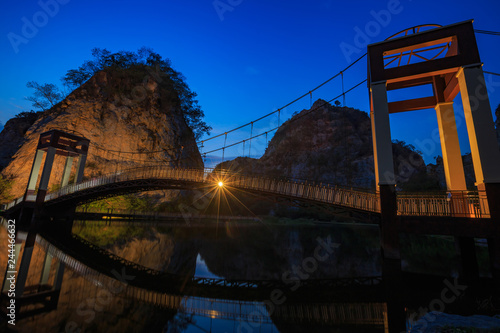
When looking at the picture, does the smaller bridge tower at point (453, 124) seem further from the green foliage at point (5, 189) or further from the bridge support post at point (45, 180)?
the green foliage at point (5, 189)

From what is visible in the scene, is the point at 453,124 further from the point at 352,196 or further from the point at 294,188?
the point at 294,188

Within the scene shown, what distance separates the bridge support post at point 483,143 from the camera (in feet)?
25.4

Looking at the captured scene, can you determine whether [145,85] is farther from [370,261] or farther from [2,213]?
[370,261]

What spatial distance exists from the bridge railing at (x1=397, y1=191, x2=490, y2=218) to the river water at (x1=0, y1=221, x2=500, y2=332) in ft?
6.80

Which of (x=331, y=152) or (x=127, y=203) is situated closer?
(x=127, y=203)

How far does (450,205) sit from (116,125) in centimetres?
3599

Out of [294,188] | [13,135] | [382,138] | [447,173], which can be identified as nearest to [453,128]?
[447,173]

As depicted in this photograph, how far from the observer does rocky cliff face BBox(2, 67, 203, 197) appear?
27859 mm

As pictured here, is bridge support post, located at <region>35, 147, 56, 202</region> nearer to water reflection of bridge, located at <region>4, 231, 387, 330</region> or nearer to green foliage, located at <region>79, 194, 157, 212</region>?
green foliage, located at <region>79, 194, 157, 212</region>

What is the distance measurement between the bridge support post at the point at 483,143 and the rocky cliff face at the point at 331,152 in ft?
157

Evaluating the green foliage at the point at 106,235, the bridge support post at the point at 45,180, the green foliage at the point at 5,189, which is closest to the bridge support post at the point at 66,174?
the bridge support post at the point at 45,180

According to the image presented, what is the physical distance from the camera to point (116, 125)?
31484 mm

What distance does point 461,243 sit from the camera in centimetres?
895

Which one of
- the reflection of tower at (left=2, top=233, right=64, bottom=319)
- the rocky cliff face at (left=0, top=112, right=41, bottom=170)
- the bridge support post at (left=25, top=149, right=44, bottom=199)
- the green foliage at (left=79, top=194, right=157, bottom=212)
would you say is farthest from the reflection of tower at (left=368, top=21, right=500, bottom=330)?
the rocky cliff face at (left=0, top=112, right=41, bottom=170)
